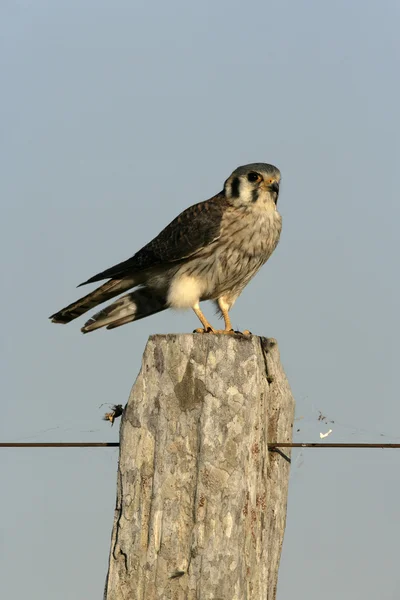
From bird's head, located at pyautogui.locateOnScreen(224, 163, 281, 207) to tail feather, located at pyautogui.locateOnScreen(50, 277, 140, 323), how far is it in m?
0.84

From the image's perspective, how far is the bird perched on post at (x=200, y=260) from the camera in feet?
17.1

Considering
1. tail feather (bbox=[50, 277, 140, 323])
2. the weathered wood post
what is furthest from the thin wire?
tail feather (bbox=[50, 277, 140, 323])

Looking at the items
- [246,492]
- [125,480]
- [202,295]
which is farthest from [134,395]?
[202,295]

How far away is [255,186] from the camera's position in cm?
551

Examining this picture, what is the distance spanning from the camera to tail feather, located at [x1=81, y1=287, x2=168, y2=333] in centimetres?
521

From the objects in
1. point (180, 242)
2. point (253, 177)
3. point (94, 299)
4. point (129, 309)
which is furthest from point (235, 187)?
point (94, 299)

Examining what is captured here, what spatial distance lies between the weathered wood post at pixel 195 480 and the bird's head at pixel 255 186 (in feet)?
Answer: 9.24

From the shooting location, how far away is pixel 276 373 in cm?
287

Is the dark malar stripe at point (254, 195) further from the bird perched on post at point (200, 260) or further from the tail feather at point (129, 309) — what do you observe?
the tail feather at point (129, 309)

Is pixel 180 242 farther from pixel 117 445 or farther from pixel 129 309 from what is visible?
pixel 117 445

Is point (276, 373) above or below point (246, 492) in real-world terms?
above

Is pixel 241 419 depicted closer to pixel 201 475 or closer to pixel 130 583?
pixel 201 475

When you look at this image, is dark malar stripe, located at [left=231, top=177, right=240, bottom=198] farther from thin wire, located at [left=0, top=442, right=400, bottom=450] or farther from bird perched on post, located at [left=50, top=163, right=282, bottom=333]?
thin wire, located at [left=0, top=442, right=400, bottom=450]

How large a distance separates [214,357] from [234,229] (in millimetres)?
2700
